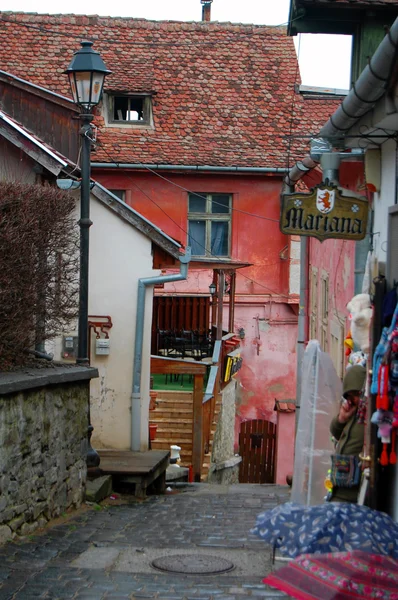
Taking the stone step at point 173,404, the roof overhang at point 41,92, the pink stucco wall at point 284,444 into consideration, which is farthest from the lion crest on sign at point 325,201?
the pink stucco wall at point 284,444

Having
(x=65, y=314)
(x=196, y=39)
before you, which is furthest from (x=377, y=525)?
(x=196, y=39)

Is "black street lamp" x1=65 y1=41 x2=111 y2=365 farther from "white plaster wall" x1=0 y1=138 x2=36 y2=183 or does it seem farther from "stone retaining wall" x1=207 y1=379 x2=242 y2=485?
"stone retaining wall" x1=207 y1=379 x2=242 y2=485

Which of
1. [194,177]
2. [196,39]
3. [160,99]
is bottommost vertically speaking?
[194,177]

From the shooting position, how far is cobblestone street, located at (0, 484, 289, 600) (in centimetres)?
670

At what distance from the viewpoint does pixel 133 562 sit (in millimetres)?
7723

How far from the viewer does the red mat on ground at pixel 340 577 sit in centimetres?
497

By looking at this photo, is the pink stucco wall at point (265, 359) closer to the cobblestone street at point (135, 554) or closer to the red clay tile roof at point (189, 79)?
the red clay tile roof at point (189, 79)

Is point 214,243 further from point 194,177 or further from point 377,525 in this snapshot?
point 377,525

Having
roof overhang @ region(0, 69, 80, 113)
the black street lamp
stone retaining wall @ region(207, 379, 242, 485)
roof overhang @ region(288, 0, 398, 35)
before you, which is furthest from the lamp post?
stone retaining wall @ region(207, 379, 242, 485)

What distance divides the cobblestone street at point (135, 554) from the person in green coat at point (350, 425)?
888 mm

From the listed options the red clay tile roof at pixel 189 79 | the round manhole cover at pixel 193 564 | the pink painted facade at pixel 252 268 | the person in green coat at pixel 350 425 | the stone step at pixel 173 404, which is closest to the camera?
the person in green coat at pixel 350 425

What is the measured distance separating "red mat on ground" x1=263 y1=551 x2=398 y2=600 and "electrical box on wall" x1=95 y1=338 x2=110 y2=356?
30.2 feet

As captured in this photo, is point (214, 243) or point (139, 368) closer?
point (139, 368)

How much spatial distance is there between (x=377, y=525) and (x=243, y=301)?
2018 cm
